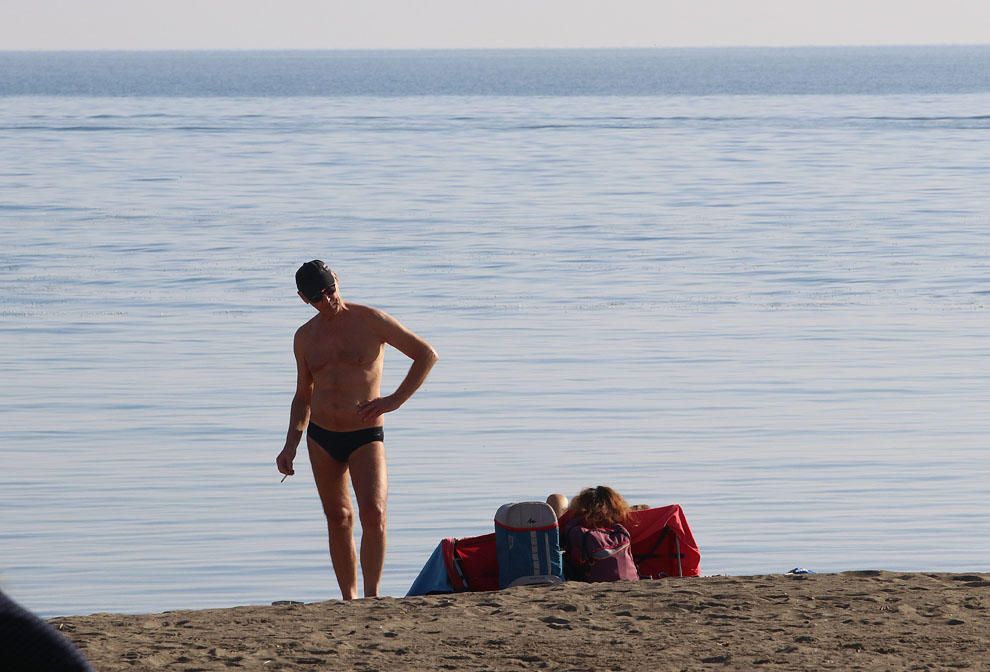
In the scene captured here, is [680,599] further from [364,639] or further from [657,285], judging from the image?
[657,285]

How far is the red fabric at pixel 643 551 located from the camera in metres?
7.57

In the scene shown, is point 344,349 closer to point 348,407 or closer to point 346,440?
point 348,407

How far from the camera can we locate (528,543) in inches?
287

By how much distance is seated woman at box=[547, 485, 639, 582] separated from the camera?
752 cm

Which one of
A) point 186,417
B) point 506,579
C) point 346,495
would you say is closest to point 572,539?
point 506,579

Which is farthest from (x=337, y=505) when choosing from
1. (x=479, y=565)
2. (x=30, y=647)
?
(x=30, y=647)

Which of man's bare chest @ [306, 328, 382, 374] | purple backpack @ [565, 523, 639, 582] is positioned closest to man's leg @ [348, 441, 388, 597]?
man's bare chest @ [306, 328, 382, 374]

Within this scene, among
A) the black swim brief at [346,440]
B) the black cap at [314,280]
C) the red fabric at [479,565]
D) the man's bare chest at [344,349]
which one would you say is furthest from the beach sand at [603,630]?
the black cap at [314,280]

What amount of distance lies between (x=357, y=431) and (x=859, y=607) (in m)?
2.25

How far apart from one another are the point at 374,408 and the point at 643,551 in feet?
4.43

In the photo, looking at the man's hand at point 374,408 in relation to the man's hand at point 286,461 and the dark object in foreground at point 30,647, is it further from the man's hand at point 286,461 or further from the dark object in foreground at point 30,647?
the dark object in foreground at point 30,647

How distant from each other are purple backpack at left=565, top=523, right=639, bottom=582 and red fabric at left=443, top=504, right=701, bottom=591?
5.5 inches

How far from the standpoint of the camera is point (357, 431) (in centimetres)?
762

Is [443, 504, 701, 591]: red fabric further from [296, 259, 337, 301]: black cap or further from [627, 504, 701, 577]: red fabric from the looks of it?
[296, 259, 337, 301]: black cap
